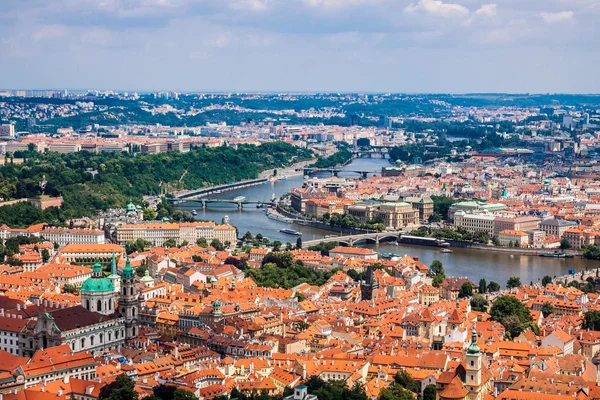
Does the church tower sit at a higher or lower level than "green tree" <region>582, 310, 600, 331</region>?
higher

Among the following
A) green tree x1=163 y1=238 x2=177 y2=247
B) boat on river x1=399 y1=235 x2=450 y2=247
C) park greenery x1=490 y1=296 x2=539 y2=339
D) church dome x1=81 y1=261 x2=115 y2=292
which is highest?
church dome x1=81 y1=261 x2=115 y2=292

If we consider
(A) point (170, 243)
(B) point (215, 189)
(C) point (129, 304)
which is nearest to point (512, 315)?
(C) point (129, 304)

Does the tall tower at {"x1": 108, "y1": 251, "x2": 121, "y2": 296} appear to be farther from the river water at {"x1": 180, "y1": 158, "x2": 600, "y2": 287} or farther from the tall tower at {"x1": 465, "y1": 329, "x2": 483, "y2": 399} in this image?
the river water at {"x1": 180, "y1": 158, "x2": 600, "y2": 287}

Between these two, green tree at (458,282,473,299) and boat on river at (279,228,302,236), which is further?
boat on river at (279,228,302,236)

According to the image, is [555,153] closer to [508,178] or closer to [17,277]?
[508,178]

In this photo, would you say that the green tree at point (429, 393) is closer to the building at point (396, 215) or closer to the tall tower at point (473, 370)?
the tall tower at point (473, 370)

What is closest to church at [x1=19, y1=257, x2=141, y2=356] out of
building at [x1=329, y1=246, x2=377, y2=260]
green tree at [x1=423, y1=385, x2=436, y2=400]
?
green tree at [x1=423, y1=385, x2=436, y2=400]

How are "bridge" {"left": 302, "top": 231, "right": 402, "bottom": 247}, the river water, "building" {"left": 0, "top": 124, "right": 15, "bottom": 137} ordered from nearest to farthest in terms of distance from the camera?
the river water → "bridge" {"left": 302, "top": 231, "right": 402, "bottom": 247} → "building" {"left": 0, "top": 124, "right": 15, "bottom": 137}
